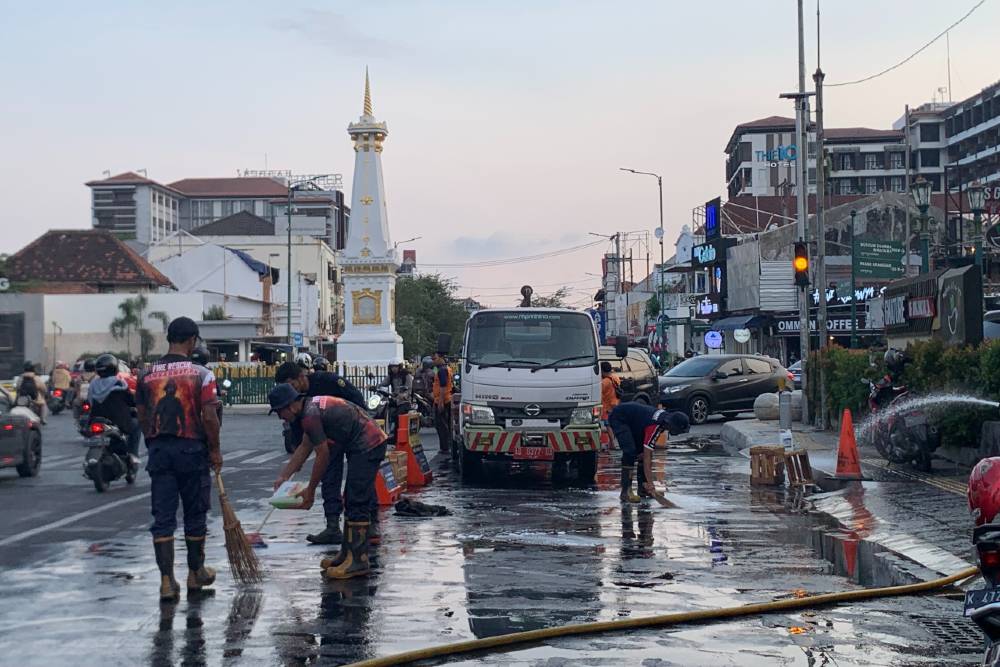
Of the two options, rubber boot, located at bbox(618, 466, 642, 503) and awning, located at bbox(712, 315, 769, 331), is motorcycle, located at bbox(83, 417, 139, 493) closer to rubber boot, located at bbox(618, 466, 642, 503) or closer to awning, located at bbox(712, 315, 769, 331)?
rubber boot, located at bbox(618, 466, 642, 503)

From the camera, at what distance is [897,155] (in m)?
114

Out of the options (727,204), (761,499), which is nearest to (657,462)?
Result: (761,499)

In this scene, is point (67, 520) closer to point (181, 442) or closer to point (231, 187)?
point (181, 442)

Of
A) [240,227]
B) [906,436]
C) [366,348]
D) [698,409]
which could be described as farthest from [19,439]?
[240,227]

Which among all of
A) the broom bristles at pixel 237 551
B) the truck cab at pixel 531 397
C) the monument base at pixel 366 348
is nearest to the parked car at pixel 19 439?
the truck cab at pixel 531 397

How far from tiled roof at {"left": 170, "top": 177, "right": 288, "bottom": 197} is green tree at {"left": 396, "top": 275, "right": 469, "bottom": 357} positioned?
34009 millimetres

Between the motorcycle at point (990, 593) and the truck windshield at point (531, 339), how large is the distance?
42.5 feet

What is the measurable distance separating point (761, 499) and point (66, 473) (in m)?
10.6

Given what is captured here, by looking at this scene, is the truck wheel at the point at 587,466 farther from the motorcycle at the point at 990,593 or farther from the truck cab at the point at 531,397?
the motorcycle at the point at 990,593

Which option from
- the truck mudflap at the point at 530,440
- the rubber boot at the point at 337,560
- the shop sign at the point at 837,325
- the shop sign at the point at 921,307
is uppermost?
the shop sign at the point at 837,325

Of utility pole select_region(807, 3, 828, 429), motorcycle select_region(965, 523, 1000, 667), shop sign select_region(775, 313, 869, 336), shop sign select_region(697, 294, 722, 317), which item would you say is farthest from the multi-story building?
motorcycle select_region(965, 523, 1000, 667)

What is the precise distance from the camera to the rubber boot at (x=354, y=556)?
9.45 metres

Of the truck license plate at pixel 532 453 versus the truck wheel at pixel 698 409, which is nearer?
the truck license plate at pixel 532 453

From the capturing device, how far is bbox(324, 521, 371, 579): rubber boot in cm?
945
